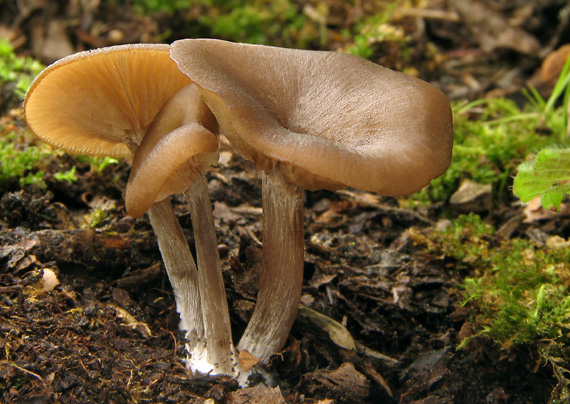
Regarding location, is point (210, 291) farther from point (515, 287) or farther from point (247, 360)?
point (515, 287)

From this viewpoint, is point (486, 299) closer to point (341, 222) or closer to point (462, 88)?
point (341, 222)

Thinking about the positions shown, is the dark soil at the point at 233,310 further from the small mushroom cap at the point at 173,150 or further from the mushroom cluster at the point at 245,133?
the small mushroom cap at the point at 173,150

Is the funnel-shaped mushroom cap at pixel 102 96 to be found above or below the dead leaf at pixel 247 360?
above

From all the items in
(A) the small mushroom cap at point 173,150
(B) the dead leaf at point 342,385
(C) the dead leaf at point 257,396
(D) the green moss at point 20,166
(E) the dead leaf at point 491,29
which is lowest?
(B) the dead leaf at point 342,385

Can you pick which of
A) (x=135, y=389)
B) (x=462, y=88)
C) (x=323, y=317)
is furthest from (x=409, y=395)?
(x=462, y=88)

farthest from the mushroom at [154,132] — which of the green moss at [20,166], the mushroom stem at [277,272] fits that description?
the green moss at [20,166]

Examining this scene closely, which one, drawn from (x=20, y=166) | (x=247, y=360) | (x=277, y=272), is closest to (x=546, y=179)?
(x=277, y=272)

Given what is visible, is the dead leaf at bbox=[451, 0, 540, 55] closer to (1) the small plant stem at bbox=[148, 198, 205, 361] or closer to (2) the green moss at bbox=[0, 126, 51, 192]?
(1) the small plant stem at bbox=[148, 198, 205, 361]

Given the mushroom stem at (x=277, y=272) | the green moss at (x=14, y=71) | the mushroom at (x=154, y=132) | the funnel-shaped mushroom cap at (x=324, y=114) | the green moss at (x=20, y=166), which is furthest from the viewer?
the green moss at (x=14, y=71)
